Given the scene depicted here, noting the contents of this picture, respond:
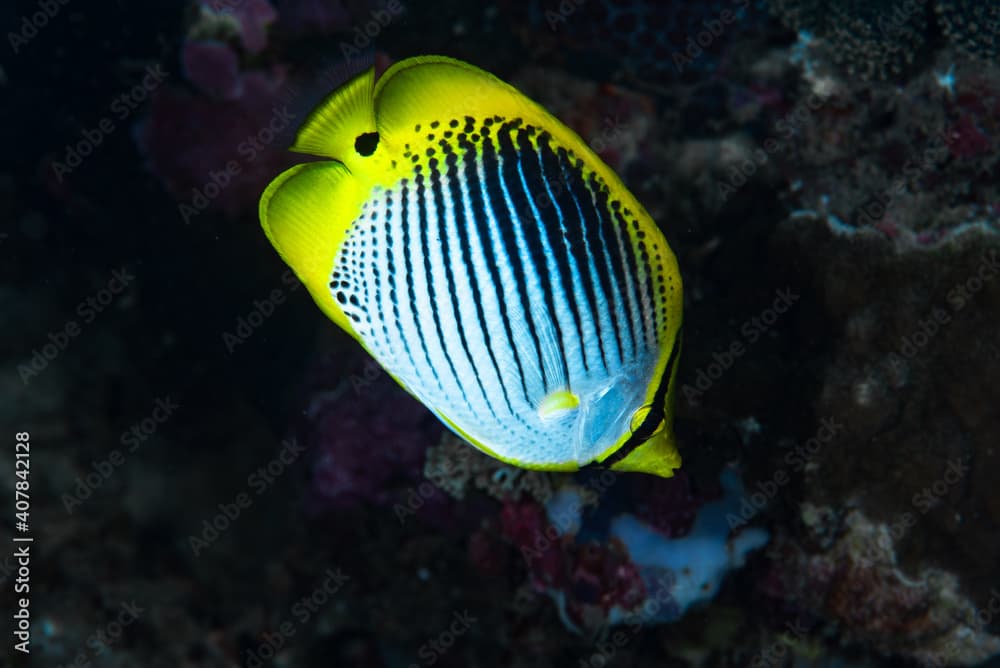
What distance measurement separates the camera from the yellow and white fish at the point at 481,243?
4.82 ft

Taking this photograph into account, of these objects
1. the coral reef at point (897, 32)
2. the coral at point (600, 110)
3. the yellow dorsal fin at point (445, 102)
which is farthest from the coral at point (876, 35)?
the yellow dorsal fin at point (445, 102)

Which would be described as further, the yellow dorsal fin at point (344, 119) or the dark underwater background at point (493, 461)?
the dark underwater background at point (493, 461)

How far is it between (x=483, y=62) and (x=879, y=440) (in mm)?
2861

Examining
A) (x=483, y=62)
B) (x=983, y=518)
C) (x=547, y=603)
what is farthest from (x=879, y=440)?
(x=483, y=62)

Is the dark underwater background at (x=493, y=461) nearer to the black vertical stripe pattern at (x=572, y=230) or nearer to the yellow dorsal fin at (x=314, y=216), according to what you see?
the black vertical stripe pattern at (x=572, y=230)

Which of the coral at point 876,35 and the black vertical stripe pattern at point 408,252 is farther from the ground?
the black vertical stripe pattern at point 408,252

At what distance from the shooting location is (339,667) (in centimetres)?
363

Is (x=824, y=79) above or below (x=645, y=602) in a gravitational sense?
above

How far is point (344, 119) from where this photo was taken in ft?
4.87

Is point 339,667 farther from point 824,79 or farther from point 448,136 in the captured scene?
point 824,79

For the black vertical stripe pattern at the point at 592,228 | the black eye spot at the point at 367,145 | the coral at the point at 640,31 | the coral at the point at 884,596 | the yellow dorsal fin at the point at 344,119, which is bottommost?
the coral at the point at 884,596

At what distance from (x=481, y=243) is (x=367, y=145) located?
345 mm

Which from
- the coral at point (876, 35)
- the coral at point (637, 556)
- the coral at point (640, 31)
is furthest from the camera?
the coral at point (640, 31)

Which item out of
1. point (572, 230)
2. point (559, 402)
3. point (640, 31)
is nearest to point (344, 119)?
point (572, 230)
